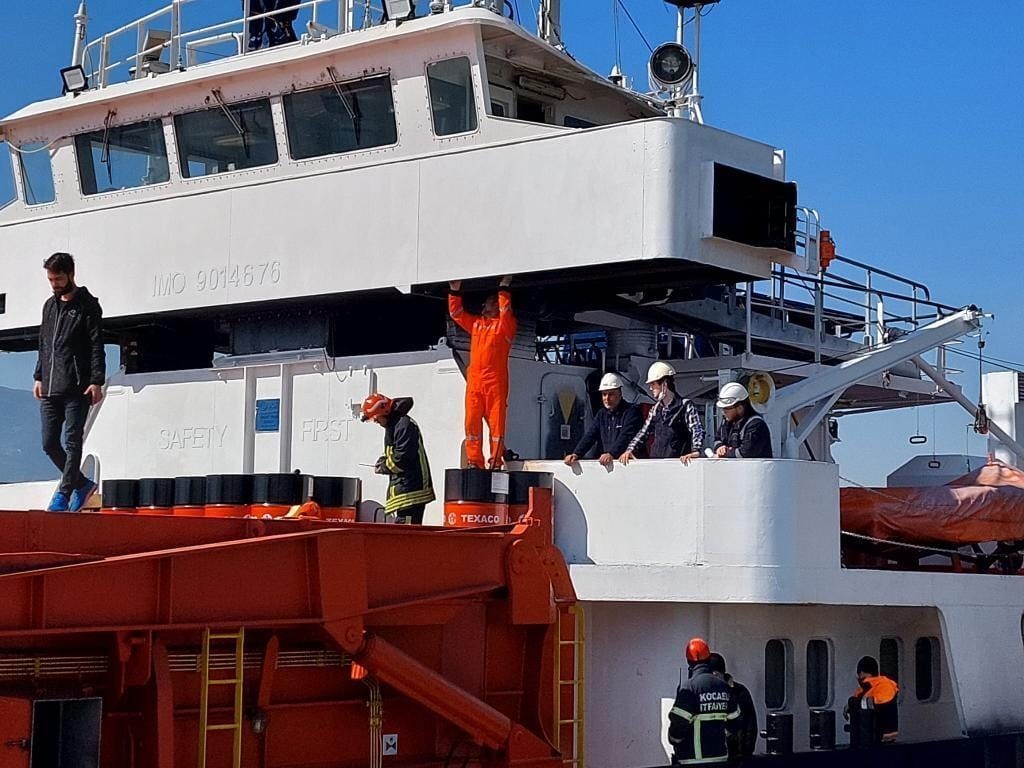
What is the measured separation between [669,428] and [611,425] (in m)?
0.51

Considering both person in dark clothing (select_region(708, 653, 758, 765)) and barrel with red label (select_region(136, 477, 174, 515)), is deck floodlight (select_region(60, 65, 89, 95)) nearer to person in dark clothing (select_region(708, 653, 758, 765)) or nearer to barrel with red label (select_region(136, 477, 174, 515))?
barrel with red label (select_region(136, 477, 174, 515))

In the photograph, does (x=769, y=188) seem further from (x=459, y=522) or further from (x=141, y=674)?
(x=141, y=674)

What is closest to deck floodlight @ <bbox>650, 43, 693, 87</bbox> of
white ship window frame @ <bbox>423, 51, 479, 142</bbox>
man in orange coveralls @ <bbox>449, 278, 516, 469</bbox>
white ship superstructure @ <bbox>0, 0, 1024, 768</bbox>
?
white ship superstructure @ <bbox>0, 0, 1024, 768</bbox>

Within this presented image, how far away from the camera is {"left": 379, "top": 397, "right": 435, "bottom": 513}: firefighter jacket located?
10047 mm

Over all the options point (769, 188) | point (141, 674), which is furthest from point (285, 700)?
point (769, 188)

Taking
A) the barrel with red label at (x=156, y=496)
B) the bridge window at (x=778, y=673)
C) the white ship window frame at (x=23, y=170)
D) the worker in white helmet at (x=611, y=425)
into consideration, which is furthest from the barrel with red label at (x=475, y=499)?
the white ship window frame at (x=23, y=170)

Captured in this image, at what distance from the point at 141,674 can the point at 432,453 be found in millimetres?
4275

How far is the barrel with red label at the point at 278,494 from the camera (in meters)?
10.3

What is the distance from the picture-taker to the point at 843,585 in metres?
9.62

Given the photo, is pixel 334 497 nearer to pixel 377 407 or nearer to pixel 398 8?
pixel 377 407

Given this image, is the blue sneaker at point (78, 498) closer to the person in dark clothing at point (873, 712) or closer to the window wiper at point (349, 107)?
the window wiper at point (349, 107)

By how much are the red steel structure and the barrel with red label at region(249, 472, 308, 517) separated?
207 centimetres

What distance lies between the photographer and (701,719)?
28.3ft

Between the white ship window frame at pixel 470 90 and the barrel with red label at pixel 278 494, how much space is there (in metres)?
2.89
